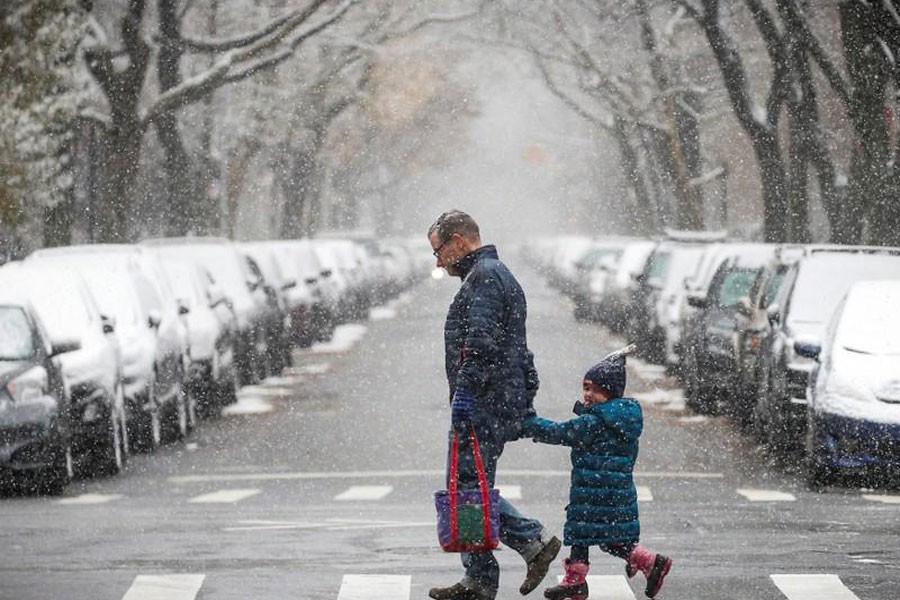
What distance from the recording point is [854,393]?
51.4 ft

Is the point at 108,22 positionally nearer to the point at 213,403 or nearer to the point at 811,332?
the point at 213,403

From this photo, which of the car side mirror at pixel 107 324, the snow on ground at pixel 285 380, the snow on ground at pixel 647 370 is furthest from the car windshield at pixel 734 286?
the car side mirror at pixel 107 324

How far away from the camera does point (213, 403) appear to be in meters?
23.1

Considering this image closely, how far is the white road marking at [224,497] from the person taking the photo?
48.6ft

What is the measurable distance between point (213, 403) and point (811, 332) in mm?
7202

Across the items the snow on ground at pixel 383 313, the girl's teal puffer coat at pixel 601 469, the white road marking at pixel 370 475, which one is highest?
the girl's teal puffer coat at pixel 601 469

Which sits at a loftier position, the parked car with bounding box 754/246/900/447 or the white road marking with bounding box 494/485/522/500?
the parked car with bounding box 754/246/900/447

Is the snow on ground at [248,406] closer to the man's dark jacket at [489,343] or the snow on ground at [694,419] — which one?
the snow on ground at [694,419]

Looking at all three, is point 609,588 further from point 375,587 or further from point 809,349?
point 809,349

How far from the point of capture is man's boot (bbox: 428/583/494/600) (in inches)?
368

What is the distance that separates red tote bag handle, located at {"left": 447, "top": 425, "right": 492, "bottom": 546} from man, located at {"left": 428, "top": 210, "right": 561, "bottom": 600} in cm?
3

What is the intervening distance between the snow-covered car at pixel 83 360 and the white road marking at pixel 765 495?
4814 millimetres

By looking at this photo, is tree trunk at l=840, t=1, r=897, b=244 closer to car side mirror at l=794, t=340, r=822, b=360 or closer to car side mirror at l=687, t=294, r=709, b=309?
car side mirror at l=687, t=294, r=709, b=309

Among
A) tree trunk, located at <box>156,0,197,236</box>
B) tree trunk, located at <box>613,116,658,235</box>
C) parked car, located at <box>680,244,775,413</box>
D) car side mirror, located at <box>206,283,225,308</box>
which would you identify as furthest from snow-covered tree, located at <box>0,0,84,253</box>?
tree trunk, located at <box>613,116,658,235</box>
